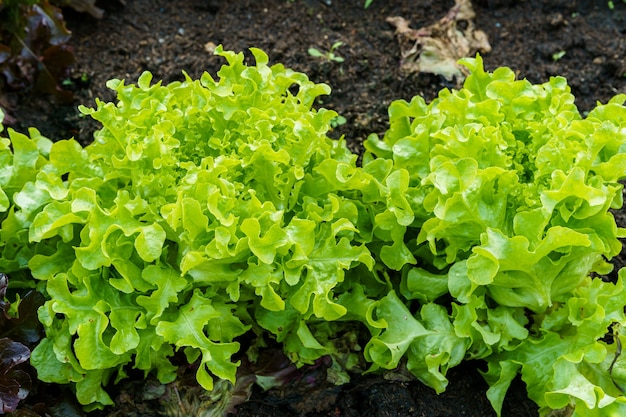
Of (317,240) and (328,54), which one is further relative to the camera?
(328,54)

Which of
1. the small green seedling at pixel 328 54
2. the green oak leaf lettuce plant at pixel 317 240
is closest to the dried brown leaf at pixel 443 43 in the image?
the small green seedling at pixel 328 54

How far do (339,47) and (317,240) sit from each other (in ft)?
6.42

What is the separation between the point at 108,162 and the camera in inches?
108

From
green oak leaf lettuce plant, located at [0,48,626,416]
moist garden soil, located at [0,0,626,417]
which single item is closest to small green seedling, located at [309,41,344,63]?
moist garden soil, located at [0,0,626,417]

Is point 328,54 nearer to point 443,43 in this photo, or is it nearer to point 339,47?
point 339,47

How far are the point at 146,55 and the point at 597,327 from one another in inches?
114

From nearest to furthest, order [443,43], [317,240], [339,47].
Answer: [317,240] → [443,43] → [339,47]

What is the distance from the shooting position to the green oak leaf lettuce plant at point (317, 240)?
2.44m

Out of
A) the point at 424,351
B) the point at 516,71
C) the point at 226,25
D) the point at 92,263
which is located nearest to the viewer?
the point at 92,263

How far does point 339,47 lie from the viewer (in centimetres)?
426

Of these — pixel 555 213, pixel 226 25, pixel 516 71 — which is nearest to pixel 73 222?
pixel 555 213

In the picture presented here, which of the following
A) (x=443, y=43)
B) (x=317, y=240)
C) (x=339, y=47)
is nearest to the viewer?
(x=317, y=240)

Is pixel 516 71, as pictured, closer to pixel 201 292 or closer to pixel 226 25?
pixel 226 25

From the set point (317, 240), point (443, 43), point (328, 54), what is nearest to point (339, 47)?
point (328, 54)
